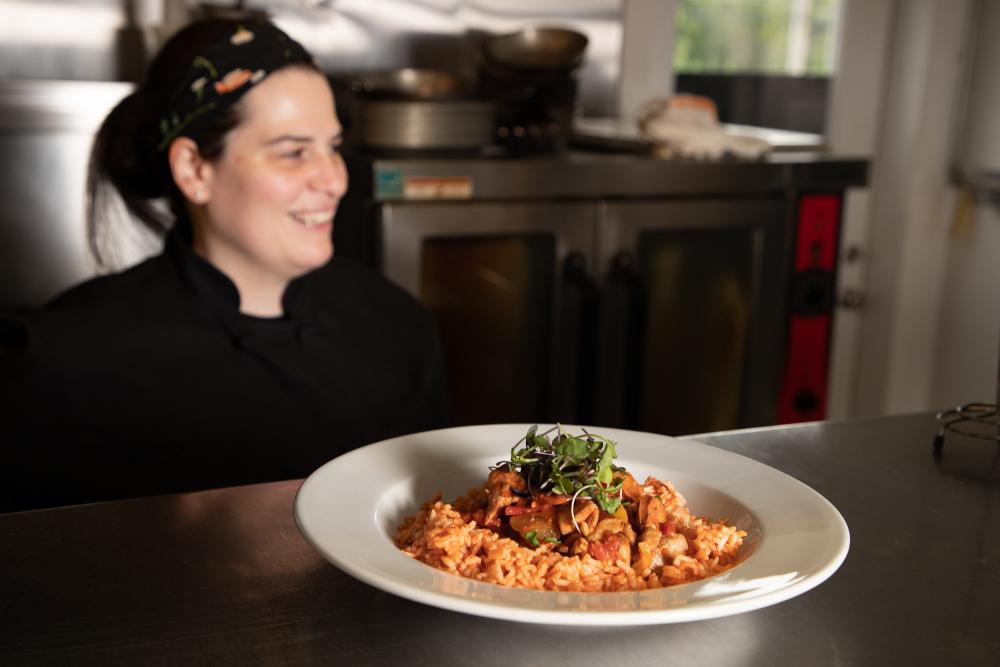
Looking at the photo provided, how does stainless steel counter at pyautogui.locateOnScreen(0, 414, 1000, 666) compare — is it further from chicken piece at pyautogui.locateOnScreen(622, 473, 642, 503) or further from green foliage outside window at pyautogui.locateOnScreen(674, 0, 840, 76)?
green foliage outside window at pyautogui.locateOnScreen(674, 0, 840, 76)

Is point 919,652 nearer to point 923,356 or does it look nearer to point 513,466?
point 513,466

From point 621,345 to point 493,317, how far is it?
0.31 metres

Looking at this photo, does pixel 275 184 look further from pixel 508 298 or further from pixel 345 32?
pixel 345 32

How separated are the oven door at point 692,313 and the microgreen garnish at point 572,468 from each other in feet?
5.12

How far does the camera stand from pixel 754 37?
324cm

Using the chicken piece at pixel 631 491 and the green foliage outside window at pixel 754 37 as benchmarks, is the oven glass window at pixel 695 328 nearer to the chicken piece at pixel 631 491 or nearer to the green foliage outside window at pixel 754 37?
the green foliage outside window at pixel 754 37

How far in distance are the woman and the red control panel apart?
128cm

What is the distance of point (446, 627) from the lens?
0.79 m

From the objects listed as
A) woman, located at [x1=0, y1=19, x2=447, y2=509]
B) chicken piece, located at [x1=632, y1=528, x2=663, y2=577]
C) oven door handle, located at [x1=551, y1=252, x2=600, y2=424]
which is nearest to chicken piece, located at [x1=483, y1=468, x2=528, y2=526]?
A: chicken piece, located at [x1=632, y1=528, x2=663, y2=577]

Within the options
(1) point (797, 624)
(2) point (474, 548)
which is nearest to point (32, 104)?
(2) point (474, 548)

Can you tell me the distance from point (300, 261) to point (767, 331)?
1.33 metres

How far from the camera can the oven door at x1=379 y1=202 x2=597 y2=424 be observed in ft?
7.50

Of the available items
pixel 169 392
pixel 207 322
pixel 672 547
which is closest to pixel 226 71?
pixel 207 322

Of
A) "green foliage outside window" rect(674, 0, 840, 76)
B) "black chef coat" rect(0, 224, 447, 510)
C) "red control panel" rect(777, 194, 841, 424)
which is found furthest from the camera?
"green foliage outside window" rect(674, 0, 840, 76)
